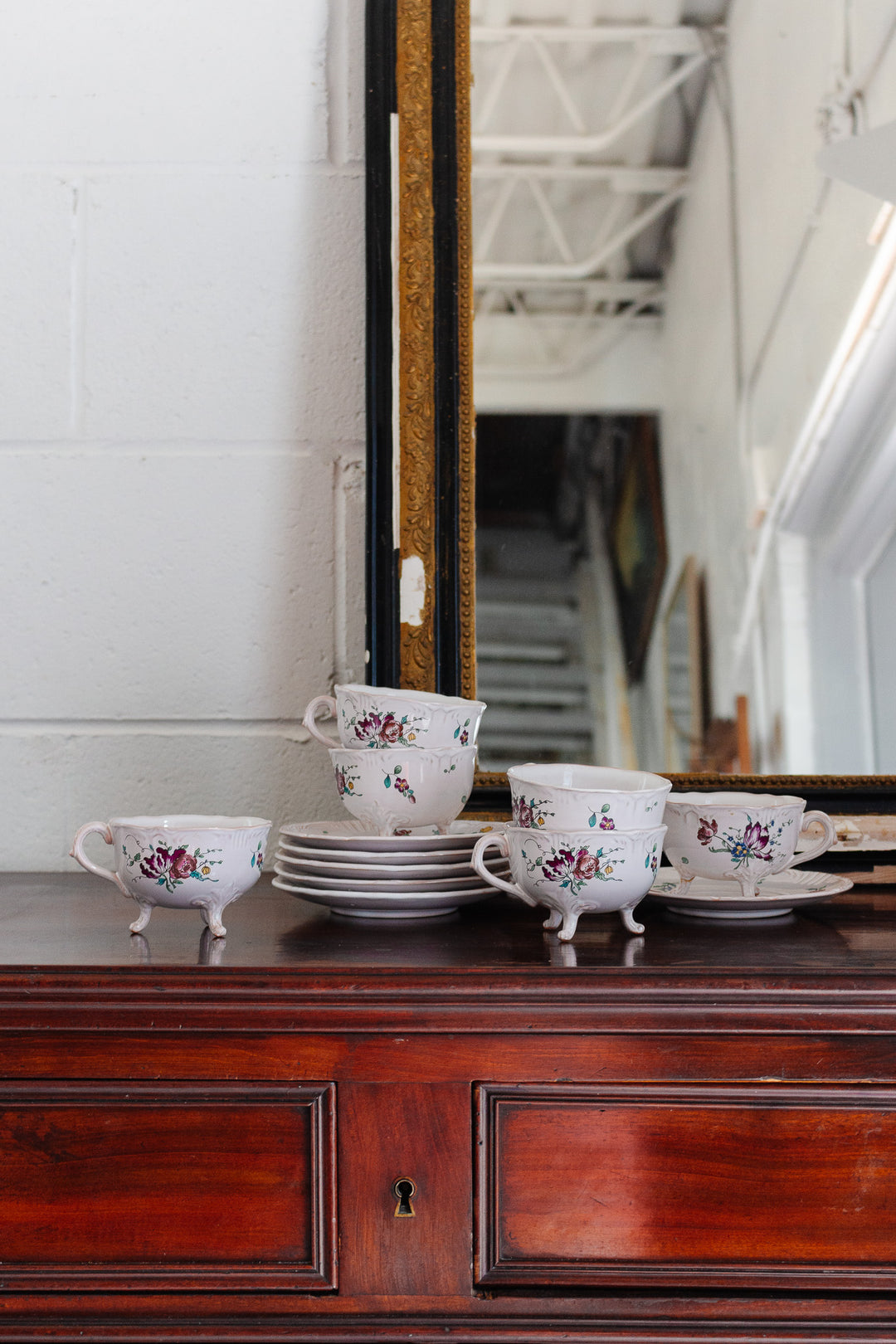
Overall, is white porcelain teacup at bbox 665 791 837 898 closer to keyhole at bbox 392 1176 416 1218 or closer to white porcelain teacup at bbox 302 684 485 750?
white porcelain teacup at bbox 302 684 485 750

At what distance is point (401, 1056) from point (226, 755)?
0.56 metres

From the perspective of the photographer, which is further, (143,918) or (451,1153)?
(143,918)

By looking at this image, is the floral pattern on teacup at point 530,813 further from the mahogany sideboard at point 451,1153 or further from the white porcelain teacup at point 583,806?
the mahogany sideboard at point 451,1153

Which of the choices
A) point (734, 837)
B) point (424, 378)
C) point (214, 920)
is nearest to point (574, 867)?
point (734, 837)

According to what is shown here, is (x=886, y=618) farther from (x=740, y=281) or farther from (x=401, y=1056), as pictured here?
(x=401, y=1056)

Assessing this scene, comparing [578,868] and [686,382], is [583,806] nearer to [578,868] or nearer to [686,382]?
[578,868]

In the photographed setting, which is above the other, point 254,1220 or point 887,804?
point 887,804

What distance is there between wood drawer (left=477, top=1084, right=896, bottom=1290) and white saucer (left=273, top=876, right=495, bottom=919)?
0.61 feet

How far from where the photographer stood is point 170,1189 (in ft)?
2.16

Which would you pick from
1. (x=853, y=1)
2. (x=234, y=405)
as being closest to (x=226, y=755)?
(x=234, y=405)

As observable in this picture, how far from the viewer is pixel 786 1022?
65 cm

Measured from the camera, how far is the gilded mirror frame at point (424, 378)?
3.51ft

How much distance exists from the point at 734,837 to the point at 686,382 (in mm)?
519

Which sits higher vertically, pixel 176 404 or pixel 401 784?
pixel 176 404
